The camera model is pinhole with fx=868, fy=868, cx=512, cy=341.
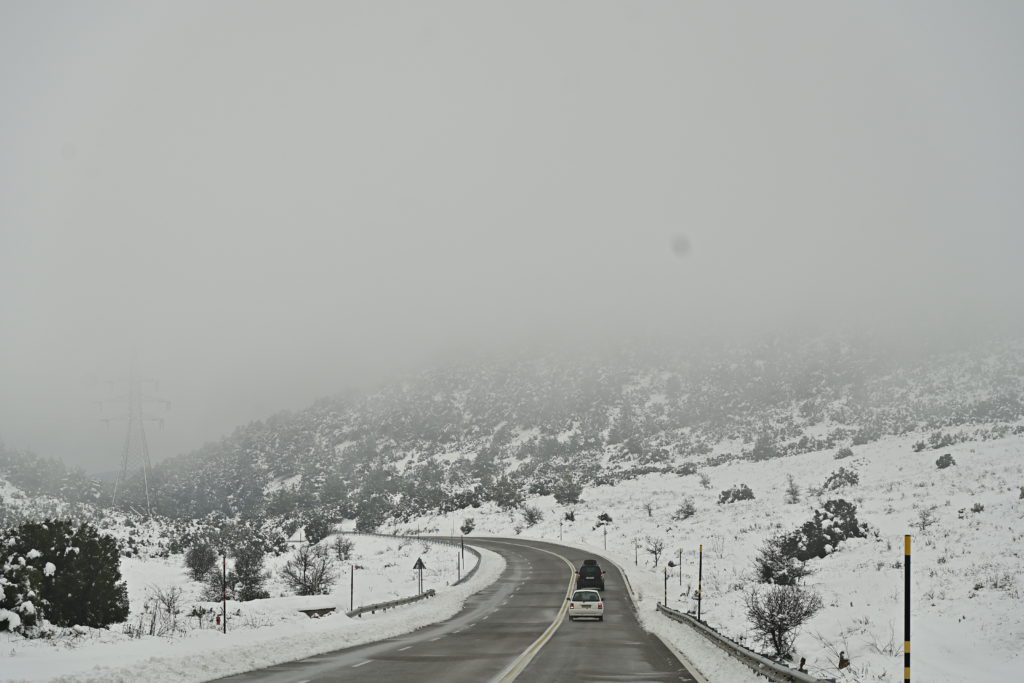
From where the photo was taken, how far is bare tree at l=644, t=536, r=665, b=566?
6384 centimetres

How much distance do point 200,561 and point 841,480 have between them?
165 feet

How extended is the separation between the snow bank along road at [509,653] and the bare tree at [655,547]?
1920cm

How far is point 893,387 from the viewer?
143125 mm

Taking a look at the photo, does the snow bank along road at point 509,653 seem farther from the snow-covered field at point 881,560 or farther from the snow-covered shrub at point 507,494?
the snow-covered shrub at point 507,494

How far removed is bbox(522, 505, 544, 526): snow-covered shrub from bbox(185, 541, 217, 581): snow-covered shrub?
2018 inches

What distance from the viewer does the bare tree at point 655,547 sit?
63.8m

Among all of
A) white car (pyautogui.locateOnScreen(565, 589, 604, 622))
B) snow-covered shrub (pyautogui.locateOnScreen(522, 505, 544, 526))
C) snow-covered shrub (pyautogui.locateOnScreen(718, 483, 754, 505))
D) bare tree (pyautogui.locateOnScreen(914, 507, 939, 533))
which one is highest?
bare tree (pyautogui.locateOnScreen(914, 507, 939, 533))

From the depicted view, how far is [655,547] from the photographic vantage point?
64875mm

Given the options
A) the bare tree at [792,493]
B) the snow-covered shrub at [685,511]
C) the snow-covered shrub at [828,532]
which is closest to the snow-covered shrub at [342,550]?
the snow-covered shrub at [685,511]

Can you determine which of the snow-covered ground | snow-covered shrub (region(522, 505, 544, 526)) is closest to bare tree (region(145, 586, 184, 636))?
the snow-covered ground

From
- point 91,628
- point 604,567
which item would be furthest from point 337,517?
point 91,628

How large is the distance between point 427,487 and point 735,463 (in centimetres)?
5469

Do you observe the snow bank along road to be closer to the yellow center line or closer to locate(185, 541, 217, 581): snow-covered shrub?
the yellow center line

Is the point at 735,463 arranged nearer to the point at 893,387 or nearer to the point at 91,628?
the point at 893,387
